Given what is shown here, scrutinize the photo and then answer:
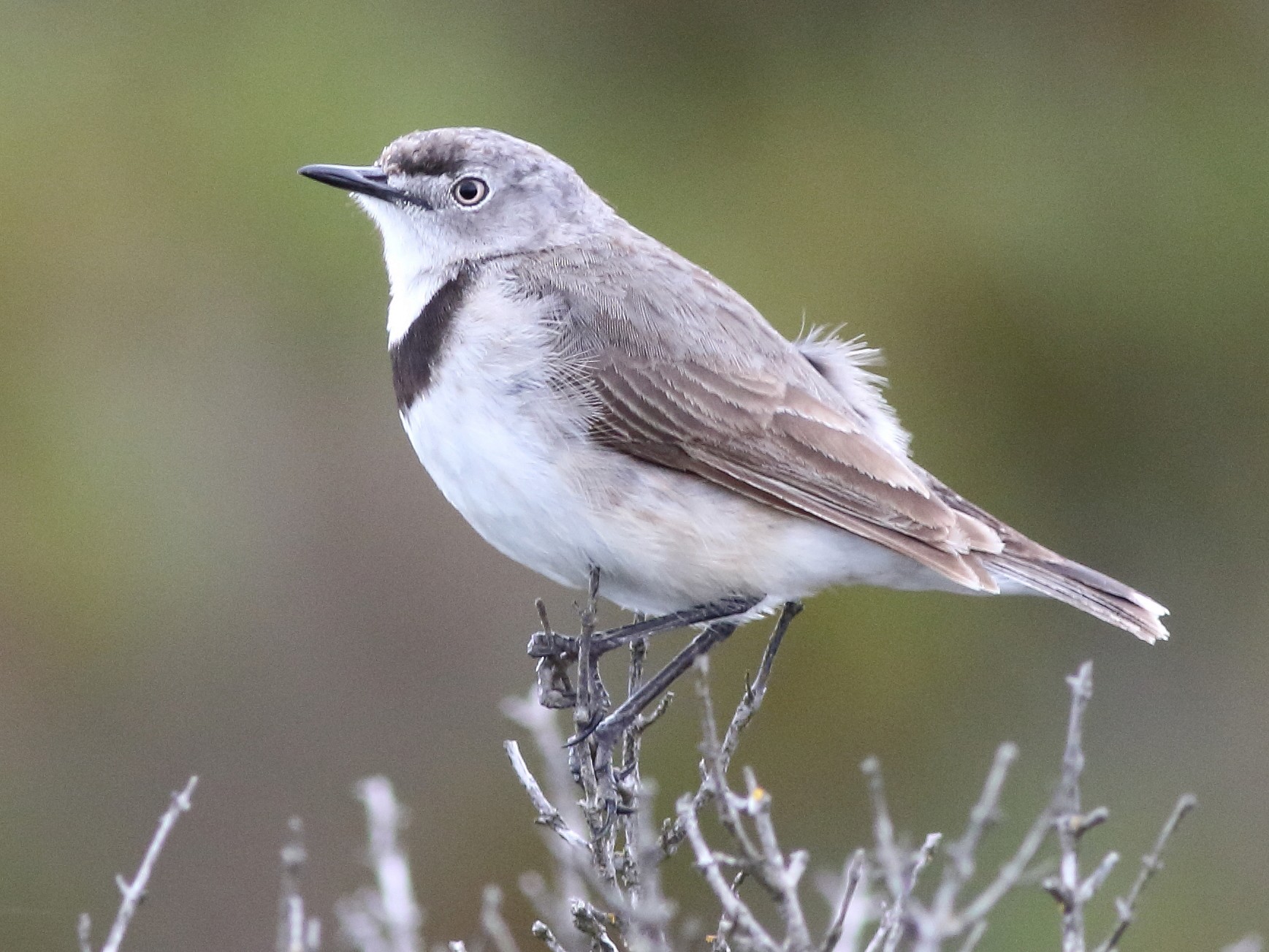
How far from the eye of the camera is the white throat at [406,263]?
592 centimetres

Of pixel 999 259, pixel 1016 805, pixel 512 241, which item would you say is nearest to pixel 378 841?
pixel 512 241

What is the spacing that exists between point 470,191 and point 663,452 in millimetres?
1315

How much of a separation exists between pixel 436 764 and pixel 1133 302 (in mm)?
4853

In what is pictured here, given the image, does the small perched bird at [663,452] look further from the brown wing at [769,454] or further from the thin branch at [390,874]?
the thin branch at [390,874]

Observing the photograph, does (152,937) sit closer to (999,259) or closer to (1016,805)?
(1016,805)

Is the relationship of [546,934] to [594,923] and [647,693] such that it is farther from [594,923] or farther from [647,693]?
[647,693]

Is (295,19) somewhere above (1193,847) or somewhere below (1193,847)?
above

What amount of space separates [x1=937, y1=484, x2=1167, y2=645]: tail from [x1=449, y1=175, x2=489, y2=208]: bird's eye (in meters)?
2.06

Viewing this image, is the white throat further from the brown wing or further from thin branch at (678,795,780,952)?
thin branch at (678,795,780,952)

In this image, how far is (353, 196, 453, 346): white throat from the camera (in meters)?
5.92

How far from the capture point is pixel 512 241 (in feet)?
20.2

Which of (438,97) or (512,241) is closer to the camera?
(512,241)

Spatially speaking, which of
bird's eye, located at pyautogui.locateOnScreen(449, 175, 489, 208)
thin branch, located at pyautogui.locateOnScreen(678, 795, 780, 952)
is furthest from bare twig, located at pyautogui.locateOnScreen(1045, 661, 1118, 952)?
bird's eye, located at pyautogui.locateOnScreen(449, 175, 489, 208)

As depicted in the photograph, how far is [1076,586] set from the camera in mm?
5707
